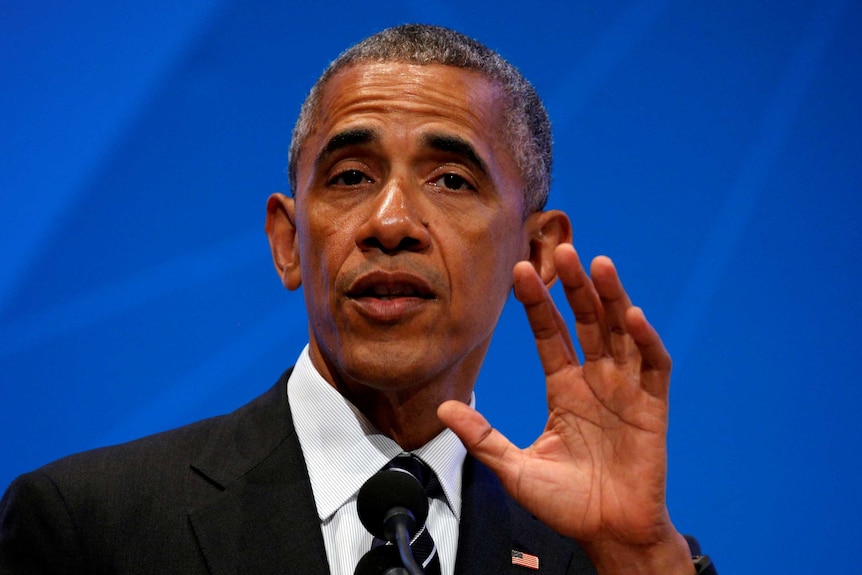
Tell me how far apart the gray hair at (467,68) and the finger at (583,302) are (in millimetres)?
611

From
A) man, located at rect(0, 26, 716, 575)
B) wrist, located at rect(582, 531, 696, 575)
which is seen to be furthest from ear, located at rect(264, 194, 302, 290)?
wrist, located at rect(582, 531, 696, 575)

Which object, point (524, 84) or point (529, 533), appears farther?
point (524, 84)

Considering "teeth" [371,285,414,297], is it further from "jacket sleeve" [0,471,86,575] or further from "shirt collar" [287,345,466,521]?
"jacket sleeve" [0,471,86,575]

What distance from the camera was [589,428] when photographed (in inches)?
63.4

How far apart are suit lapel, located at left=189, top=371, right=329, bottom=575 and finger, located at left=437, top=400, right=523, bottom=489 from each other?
1.15 ft

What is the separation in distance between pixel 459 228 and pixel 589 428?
483mm

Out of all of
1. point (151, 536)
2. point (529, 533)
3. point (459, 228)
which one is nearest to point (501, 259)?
point (459, 228)

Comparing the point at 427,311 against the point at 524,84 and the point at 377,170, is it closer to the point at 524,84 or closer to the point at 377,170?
the point at 377,170

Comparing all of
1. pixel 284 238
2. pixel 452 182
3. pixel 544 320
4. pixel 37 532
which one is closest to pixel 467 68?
pixel 452 182

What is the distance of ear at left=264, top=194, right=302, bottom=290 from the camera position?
6.86ft

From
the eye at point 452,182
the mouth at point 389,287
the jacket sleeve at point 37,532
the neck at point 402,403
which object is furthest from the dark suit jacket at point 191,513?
the eye at point 452,182

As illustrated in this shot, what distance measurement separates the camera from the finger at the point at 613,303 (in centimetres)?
143

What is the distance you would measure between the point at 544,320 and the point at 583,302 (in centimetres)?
8

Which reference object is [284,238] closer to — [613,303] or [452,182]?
[452,182]
